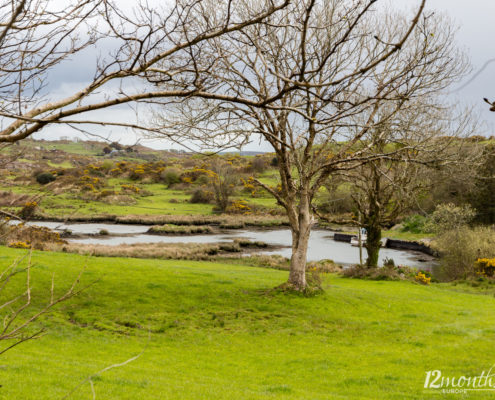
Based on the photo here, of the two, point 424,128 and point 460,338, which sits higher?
point 424,128

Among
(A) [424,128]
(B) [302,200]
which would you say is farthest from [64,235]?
(A) [424,128]

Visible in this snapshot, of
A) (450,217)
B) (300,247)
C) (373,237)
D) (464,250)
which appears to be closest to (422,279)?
(373,237)

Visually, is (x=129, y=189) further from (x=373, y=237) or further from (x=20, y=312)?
(x=20, y=312)

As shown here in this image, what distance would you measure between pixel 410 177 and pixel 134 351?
1432 centimetres

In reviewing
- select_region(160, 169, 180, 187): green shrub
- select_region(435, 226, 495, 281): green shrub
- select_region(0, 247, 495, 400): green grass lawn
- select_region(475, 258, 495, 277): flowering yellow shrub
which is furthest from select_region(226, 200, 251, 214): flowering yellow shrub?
select_region(0, 247, 495, 400): green grass lawn

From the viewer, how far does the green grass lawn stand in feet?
24.6

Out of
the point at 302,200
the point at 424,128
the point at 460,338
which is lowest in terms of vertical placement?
the point at 460,338

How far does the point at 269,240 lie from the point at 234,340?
29.3 meters

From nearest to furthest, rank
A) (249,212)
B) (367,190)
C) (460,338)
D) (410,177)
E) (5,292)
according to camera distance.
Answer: (460,338)
(5,292)
(410,177)
(367,190)
(249,212)

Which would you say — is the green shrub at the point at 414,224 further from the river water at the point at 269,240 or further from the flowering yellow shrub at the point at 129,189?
the flowering yellow shrub at the point at 129,189

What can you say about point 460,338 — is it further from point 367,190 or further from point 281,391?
point 367,190

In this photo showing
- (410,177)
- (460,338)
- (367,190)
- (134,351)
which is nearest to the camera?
(134,351)

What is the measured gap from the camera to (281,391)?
7.68 m

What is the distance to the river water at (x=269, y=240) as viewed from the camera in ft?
110
